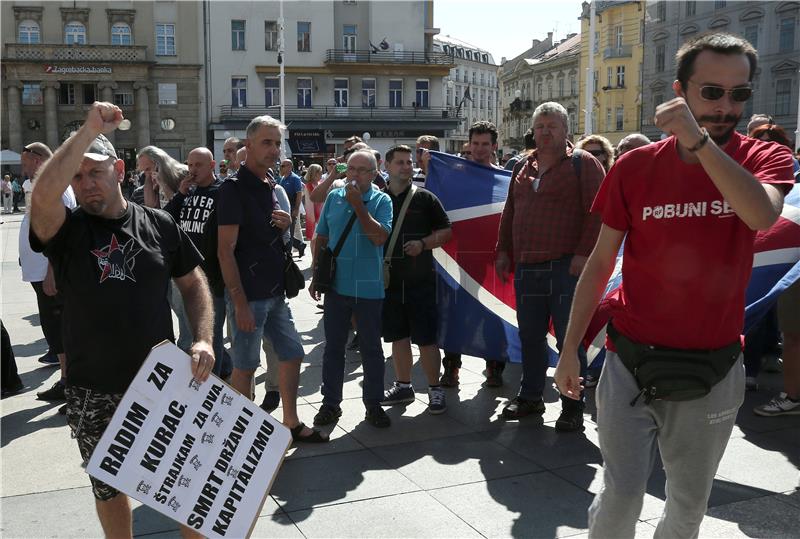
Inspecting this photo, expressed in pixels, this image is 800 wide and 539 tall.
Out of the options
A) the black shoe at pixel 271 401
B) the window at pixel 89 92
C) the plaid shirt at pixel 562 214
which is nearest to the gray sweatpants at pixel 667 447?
the plaid shirt at pixel 562 214

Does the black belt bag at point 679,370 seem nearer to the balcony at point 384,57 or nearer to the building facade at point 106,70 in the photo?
the building facade at point 106,70

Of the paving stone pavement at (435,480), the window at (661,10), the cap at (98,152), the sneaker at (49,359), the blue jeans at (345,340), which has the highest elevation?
the window at (661,10)

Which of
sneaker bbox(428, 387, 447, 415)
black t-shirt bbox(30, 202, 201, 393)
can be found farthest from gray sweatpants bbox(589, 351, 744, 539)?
sneaker bbox(428, 387, 447, 415)

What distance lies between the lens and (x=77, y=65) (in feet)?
159

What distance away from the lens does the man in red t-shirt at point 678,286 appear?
2596 millimetres

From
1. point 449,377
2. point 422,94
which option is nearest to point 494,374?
point 449,377

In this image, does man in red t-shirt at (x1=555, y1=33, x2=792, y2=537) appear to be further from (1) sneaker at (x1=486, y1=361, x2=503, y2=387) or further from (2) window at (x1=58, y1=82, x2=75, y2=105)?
(2) window at (x1=58, y1=82, x2=75, y2=105)

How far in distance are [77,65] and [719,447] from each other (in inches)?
2042

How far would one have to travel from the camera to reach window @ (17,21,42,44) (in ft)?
160

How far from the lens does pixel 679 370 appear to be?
2662 mm

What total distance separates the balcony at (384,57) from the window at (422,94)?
145 cm

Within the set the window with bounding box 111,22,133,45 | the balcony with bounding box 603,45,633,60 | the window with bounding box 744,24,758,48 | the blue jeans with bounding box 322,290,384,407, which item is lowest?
the blue jeans with bounding box 322,290,384,407

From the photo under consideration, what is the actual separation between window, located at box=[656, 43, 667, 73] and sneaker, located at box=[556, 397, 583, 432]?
54068mm

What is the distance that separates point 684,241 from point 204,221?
3667 millimetres
